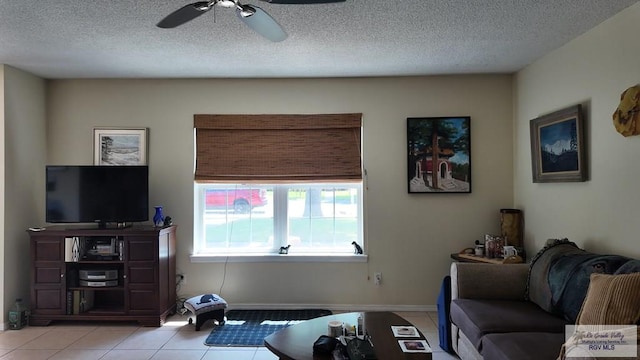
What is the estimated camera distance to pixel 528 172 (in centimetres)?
367

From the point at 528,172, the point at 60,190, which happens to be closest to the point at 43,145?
the point at 60,190

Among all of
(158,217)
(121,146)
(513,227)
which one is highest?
(121,146)

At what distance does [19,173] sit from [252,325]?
8.76 feet

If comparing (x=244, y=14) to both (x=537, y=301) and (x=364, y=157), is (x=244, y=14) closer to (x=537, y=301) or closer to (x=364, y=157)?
(x=364, y=157)

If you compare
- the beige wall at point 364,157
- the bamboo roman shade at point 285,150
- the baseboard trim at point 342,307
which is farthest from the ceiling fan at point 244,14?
the baseboard trim at point 342,307

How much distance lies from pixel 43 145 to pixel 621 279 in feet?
16.2

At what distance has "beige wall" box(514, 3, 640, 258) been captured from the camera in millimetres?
2457

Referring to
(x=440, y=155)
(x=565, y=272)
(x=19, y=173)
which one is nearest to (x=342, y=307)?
(x=440, y=155)

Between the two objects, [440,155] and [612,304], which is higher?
[440,155]

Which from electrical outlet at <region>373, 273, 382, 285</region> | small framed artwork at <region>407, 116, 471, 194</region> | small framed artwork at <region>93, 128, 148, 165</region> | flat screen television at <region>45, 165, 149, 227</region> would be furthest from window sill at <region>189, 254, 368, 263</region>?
small framed artwork at <region>93, 128, 148, 165</region>

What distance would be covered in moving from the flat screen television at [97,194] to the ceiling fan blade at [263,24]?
215 cm

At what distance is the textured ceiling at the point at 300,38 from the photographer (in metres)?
2.46

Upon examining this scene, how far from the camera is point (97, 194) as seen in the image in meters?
3.66

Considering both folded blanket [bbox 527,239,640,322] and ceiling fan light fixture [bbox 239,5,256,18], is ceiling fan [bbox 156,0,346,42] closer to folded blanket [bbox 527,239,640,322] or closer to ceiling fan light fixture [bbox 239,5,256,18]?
ceiling fan light fixture [bbox 239,5,256,18]
